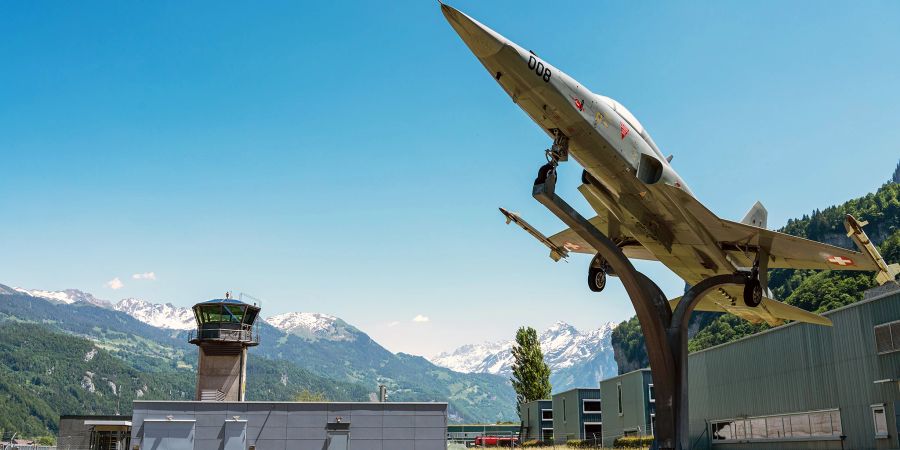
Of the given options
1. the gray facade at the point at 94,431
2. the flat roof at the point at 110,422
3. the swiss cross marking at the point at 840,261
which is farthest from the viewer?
the flat roof at the point at 110,422

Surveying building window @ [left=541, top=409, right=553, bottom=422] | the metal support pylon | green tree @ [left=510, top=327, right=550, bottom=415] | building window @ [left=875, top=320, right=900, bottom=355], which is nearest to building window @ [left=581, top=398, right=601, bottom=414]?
building window @ [left=541, top=409, right=553, bottom=422]

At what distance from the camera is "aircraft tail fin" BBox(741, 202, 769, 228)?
2919 centimetres

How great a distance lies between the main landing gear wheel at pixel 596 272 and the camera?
2658 centimetres

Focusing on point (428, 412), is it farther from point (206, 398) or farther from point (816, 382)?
point (206, 398)

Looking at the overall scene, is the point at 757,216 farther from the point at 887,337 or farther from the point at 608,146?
the point at 608,146

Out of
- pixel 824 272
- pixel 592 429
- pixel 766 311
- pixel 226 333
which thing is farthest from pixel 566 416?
pixel 824 272

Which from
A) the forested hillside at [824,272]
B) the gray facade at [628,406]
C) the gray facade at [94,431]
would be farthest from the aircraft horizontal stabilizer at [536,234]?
the forested hillside at [824,272]

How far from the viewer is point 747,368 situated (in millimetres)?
42094

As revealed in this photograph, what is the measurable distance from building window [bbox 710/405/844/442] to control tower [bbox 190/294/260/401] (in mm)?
31609

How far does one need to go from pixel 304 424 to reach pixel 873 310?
25700 mm

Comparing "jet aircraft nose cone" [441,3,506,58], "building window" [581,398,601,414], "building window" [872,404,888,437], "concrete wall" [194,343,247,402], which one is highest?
"jet aircraft nose cone" [441,3,506,58]

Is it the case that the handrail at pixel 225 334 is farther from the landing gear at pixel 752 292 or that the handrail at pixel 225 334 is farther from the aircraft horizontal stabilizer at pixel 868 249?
the aircraft horizontal stabilizer at pixel 868 249

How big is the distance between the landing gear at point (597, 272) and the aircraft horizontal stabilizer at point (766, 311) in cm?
394

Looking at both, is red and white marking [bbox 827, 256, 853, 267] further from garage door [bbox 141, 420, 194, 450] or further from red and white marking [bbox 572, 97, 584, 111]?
garage door [bbox 141, 420, 194, 450]
